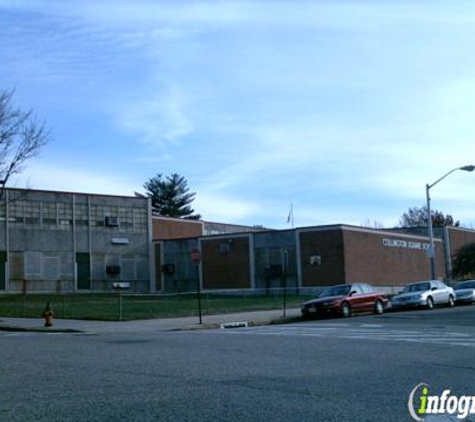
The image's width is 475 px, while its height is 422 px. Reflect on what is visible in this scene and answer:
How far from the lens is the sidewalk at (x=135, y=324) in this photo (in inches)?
994

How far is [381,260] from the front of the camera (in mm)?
56344

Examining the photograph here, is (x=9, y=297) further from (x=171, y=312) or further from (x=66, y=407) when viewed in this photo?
(x=66, y=407)

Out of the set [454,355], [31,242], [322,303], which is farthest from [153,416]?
[31,242]

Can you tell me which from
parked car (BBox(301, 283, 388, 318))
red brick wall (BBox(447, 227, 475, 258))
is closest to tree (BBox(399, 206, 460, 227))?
red brick wall (BBox(447, 227, 475, 258))

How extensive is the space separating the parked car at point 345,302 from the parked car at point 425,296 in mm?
2281

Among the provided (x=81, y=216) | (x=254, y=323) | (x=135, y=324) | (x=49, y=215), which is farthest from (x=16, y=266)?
(x=254, y=323)

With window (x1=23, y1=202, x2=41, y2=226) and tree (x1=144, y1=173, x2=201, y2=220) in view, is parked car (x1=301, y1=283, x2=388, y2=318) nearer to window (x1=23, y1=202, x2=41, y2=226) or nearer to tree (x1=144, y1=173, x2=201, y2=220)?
window (x1=23, y1=202, x2=41, y2=226)

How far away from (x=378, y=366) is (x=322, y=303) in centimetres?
1796

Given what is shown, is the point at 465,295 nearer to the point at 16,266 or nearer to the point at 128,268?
the point at 128,268

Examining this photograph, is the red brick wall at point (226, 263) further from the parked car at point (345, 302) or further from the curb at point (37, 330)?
the curb at point (37, 330)

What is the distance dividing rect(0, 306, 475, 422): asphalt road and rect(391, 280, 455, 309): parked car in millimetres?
16250

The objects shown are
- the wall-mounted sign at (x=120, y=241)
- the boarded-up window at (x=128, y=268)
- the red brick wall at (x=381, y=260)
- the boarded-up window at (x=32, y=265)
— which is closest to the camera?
the red brick wall at (x=381, y=260)

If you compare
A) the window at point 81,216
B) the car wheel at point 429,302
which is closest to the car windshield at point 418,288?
the car wheel at point 429,302

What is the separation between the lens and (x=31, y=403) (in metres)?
9.23
